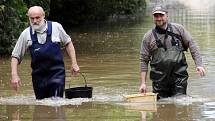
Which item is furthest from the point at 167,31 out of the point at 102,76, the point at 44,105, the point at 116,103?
the point at 102,76

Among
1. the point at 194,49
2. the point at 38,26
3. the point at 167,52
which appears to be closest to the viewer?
the point at 38,26

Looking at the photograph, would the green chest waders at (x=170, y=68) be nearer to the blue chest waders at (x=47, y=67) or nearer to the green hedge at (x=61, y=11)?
the blue chest waders at (x=47, y=67)

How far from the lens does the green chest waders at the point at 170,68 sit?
948 centimetres

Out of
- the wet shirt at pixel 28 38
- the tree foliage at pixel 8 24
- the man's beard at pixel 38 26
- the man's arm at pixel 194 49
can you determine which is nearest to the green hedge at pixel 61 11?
the tree foliage at pixel 8 24

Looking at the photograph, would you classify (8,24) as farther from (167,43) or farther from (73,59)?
(167,43)

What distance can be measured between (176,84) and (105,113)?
4.19 ft

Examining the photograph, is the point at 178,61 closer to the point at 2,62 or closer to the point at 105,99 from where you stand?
the point at 105,99

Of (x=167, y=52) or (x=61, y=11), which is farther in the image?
(x=61, y=11)

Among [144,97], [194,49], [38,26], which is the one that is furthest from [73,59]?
[194,49]

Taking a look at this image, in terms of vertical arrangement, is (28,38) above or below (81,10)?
above

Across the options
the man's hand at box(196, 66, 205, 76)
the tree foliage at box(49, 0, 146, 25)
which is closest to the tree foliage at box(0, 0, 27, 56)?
the man's hand at box(196, 66, 205, 76)

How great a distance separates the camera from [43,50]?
367 inches

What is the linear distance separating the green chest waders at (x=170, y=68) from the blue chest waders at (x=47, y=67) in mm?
1477

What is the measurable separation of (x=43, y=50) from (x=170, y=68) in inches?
78.0
